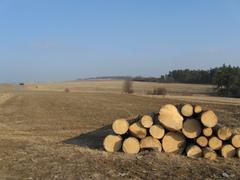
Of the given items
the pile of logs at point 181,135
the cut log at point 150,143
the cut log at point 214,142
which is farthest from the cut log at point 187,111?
the cut log at point 150,143

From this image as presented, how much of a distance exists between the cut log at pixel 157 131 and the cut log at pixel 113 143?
0.78 metres

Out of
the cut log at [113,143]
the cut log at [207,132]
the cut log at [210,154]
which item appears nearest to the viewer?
the cut log at [210,154]

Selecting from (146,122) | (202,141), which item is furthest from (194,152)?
(146,122)

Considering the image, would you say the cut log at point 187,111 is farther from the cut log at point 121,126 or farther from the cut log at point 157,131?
the cut log at point 121,126

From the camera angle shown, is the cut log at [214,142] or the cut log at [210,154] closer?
the cut log at [210,154]

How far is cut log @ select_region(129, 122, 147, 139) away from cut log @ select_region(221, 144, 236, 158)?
1.70m

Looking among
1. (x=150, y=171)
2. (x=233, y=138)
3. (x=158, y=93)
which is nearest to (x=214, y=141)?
(x=233, y=138)

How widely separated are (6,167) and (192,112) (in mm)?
4035

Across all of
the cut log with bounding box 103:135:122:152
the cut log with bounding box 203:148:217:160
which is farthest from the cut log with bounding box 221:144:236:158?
the cut log with bounding box 103:135:122:152

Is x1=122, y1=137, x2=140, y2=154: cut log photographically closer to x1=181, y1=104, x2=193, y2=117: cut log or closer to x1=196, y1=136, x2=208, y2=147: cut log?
x1=181, y1=104, x2=193, y2=117: cut log

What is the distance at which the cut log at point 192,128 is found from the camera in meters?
10.1

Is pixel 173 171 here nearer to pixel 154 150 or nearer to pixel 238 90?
pixel 154 150

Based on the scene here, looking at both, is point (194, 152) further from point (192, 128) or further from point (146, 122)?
point (146, 122)

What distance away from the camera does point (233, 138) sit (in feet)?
33.0
